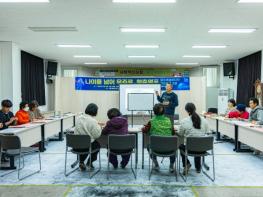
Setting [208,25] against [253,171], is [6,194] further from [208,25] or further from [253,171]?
[208,25]

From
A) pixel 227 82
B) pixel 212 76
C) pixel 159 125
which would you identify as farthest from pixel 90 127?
pixel 212 76

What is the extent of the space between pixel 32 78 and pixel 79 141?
668 cm

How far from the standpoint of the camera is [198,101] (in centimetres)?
920

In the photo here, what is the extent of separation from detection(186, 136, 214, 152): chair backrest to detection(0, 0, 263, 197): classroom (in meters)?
0.02

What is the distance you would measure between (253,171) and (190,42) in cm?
397

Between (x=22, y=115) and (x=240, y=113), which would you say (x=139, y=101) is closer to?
(x=240, y=113)

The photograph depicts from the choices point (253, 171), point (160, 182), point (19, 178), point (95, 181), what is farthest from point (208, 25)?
point (19, 178)

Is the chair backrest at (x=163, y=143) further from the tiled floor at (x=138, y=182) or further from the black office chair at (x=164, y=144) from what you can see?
the tiled floor at (x=138, y=182)

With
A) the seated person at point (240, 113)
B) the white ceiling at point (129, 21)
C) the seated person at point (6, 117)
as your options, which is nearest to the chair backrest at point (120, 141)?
the white ceiling at point (129, 21)

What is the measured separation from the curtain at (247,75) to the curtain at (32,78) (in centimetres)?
794

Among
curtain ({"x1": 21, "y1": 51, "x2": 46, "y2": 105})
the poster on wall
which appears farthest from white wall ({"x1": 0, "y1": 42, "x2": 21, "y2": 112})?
the poster on wall

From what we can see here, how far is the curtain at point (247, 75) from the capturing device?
9.06 m

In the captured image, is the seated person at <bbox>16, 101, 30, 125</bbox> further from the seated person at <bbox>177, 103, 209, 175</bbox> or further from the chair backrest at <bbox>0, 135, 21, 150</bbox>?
the seated person at <bbox>177, 103, 209, 175</bbox>

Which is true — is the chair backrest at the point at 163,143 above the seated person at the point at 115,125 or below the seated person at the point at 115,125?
below
